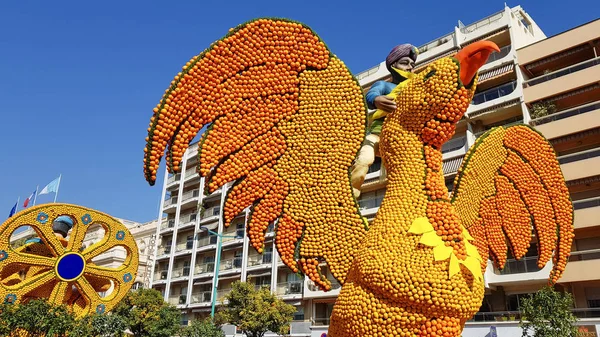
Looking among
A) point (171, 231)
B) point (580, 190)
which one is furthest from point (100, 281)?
point (171, 231)

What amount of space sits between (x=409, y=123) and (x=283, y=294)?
27525 mm

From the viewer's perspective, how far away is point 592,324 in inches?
746

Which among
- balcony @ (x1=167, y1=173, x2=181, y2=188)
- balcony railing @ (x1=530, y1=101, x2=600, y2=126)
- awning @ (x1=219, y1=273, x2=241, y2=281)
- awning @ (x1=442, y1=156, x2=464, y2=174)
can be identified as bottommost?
awning @ (x1=219, y1=273, x2=241, y2=281)

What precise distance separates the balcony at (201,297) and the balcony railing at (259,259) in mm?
4344

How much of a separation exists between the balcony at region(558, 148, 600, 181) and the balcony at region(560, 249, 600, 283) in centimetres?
330

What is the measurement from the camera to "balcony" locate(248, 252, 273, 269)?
33281mm

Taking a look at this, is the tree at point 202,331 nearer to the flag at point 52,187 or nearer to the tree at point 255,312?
the tree at point 255,312

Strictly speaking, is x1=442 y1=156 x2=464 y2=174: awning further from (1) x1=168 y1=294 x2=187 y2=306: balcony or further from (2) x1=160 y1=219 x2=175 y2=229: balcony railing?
(2) x1=160 y1=219 x2=175 y2=229: balcony railing

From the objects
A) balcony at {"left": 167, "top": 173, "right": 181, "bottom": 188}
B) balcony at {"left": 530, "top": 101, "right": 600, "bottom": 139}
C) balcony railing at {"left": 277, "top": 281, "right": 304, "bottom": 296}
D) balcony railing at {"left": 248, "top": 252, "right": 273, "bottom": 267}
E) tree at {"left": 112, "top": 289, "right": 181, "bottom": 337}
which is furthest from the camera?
balcony at {"left": 167, "top": 173, "right": 181, "bottom": 188}

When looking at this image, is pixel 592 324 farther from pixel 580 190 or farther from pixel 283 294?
pixel 283 294

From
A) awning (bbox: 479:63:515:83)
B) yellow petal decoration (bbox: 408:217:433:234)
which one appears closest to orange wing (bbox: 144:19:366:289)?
yellow petal decoration (bbox: 408:217:433:234)

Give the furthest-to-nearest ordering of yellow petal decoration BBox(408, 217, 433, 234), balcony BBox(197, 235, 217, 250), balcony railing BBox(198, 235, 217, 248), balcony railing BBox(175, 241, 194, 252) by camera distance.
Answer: balcony railing BBox(175, 241, 194, 252)
balcony railing BBox(198, 235, 217, 248)
balcony BBox(197, 235, 217, 250)
yellow petal decoration BBox(408, 217, 433, 234)

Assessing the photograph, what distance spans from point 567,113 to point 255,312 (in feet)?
58.5

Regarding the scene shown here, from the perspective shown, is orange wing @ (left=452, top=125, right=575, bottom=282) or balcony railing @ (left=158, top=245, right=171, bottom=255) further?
balcony railing @ (left=158, top=245, right=171, bottom=255)
